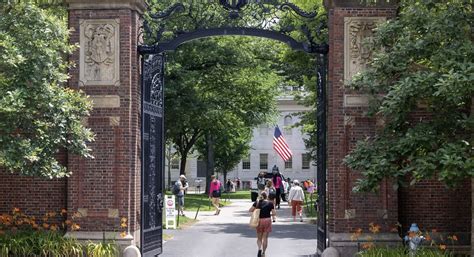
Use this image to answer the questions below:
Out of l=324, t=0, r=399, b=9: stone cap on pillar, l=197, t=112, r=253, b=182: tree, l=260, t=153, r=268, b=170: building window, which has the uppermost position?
l=324, t=0, r=399, b=9: stone cap on pillar

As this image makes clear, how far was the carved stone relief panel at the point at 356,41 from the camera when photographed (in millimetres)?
16078

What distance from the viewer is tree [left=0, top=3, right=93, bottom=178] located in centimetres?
1348

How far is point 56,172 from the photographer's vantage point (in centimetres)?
1435

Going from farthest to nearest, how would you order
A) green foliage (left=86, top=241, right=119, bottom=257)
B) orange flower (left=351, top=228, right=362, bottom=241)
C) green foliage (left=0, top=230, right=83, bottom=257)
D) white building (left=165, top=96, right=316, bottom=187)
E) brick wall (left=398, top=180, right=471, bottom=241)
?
1. white building (left=165, top=96, right=316, bottom=187)
2. brick wall (left=398, top=180, right=471, bottom=241)
3. orange flower (left=351, top=228, right=362, bottom=241)
4. green foliage (left=86, top=241, right=119, bottom=257)
5. green foliage (left=0, top=230, right=83, bottom=257)

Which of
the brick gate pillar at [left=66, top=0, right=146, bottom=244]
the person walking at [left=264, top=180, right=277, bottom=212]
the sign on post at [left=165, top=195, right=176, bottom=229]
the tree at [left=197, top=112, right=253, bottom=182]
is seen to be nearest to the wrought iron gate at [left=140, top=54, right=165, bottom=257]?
the brick gate pillar at [left=66, top=0, right=146, bottom=244]

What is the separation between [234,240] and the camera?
23141 millimetres

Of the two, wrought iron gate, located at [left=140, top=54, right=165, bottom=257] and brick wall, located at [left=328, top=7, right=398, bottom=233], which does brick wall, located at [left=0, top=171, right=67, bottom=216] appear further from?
brick wall, located at [left=328, top=7, right=398, bottom=233]

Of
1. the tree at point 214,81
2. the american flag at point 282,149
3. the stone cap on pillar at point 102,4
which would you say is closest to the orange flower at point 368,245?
the stone cap on pillar at point 102,4

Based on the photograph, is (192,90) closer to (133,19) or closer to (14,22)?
(133,19)

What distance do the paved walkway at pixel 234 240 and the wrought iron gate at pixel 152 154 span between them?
2.24 m

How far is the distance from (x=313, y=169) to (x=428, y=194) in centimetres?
7089

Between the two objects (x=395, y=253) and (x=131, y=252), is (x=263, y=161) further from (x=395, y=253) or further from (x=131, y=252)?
(x=395, y=253)

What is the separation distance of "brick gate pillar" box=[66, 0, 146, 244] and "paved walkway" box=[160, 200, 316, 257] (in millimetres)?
3522

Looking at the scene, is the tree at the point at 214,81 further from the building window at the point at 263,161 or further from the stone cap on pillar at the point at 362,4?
the building window at the point at 263,161
